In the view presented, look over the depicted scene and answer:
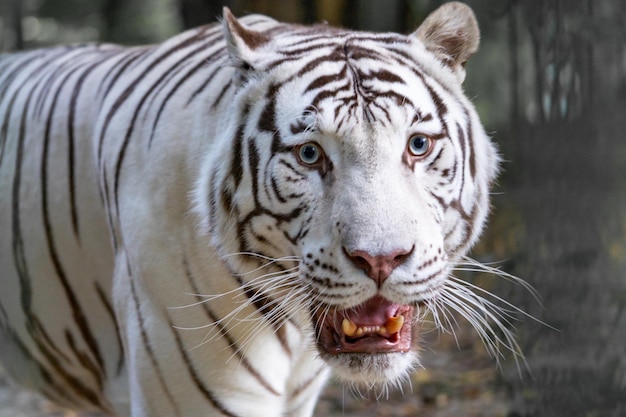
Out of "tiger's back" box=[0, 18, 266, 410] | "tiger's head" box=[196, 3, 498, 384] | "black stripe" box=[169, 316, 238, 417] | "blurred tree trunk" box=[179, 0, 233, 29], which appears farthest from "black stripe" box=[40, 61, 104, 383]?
"blurred tree trunk" box=[179, 0, 233, 29]

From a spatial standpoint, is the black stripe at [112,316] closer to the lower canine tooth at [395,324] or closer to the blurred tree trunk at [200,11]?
the lower canine tooth at [395,324]

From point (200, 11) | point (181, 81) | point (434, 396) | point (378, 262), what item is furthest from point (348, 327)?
point (200, 11)

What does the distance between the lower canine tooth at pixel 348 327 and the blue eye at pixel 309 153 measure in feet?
1.10

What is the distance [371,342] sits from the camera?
6.14ft

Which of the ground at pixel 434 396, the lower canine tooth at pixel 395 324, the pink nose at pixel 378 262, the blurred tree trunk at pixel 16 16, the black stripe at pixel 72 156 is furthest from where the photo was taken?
the blurred tree trunk at pixel 16 16

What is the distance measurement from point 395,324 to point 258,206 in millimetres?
380

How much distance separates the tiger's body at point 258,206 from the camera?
70.2 inches

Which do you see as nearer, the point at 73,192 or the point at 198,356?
the point at 198,356

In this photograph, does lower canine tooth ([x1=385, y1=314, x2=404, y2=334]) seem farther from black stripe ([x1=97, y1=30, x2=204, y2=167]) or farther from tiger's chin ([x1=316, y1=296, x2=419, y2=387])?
black stripe ([x1=97, y1=30, x2=204, y2=167])

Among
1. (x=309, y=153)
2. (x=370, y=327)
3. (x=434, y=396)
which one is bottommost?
(x=434, y=396)

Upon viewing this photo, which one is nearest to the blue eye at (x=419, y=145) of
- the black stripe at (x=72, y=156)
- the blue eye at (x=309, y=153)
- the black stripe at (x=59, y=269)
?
the blue eye at (x=309, y=153)

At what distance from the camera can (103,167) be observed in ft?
7.59

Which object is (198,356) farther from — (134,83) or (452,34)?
(452,34)

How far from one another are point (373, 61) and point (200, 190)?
18.4 inches
